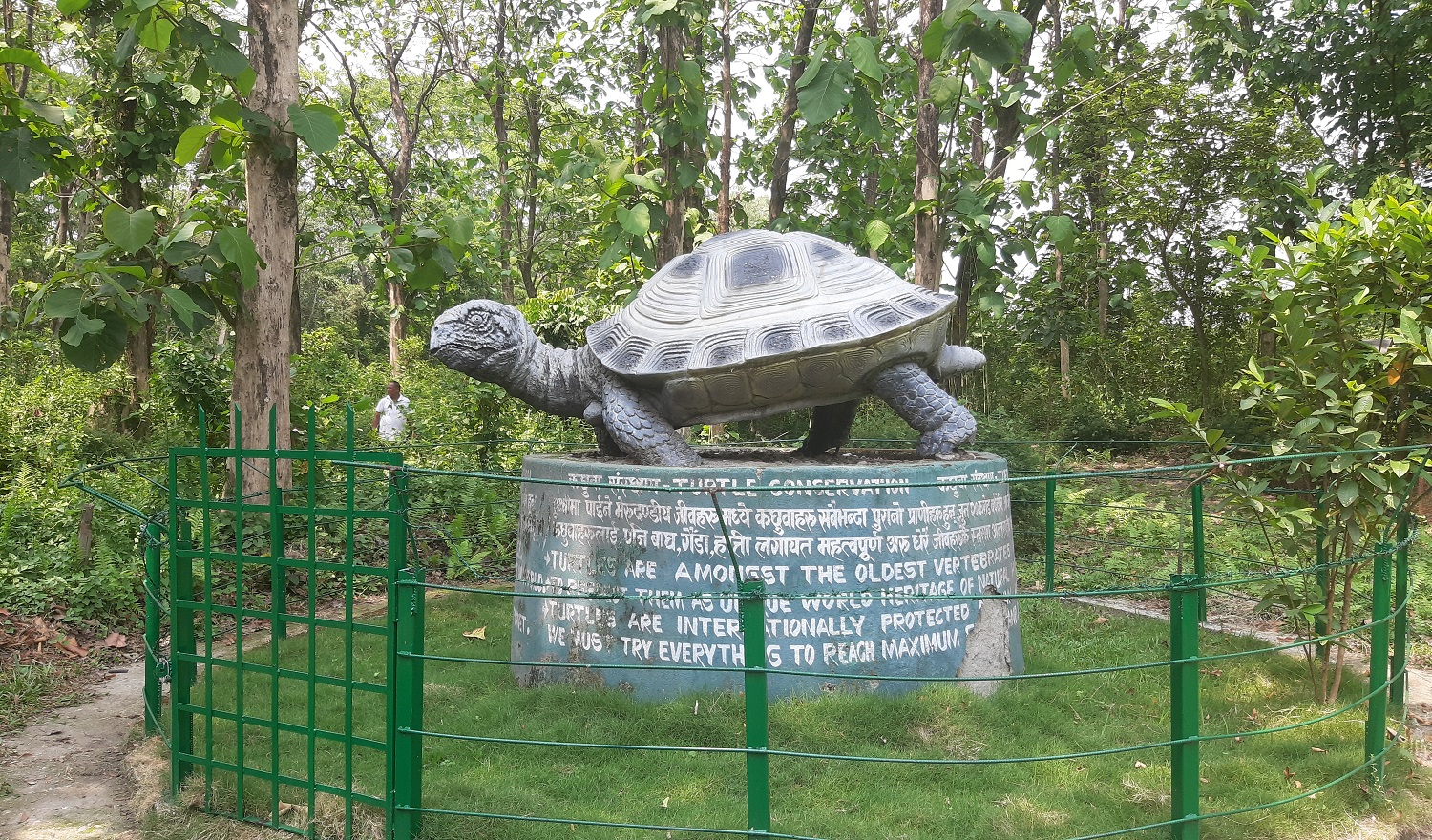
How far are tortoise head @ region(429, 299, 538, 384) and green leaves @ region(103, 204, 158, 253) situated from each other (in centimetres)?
149

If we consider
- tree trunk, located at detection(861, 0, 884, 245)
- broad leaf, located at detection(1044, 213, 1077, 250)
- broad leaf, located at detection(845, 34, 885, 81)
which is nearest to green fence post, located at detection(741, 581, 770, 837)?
broad leaf, located at detection(845, 34, 885, 81)

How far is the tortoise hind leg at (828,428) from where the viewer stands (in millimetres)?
6348

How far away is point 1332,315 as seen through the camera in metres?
4.57

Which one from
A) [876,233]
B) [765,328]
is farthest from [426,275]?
[876,233]

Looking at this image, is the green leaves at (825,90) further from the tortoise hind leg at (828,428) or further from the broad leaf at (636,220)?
the tortoise hind leg at (828,428)

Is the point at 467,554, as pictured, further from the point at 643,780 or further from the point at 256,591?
the point at 643,780

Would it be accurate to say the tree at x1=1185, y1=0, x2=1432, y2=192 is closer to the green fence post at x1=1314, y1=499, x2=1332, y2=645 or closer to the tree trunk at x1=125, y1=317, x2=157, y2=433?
the green fence post at x1=1314, y1=499, x2=1332, y2=645

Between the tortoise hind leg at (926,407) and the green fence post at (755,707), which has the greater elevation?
the tortoise hind leg at (926,407)

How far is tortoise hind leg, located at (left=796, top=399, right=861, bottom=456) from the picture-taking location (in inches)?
250

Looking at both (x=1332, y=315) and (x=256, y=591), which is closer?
(x=1332, y=315)

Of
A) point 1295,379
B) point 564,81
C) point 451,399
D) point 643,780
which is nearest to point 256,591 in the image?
point 451,399

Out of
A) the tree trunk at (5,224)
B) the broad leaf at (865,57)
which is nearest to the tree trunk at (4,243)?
the tree trunk at (5,224)

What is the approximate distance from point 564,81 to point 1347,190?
978 cm

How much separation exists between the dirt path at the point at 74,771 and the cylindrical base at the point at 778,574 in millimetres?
1996
